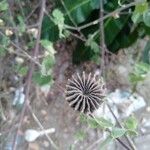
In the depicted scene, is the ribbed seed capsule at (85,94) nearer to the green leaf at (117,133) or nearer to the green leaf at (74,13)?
the green leaf at (117,133)

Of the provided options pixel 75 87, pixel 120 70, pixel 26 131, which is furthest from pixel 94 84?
pixel 120 70

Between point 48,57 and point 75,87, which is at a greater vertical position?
point 48,57

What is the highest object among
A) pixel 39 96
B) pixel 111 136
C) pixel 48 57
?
pixel 39 96

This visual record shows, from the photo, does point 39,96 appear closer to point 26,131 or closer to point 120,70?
point 26,131

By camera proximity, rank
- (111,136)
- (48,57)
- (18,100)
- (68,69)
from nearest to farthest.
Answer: (111,136), (48,57), (18,100), (68,69)

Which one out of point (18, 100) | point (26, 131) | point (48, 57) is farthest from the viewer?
point (26, 131)

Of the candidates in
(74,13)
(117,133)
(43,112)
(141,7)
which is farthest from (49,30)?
(117,133)

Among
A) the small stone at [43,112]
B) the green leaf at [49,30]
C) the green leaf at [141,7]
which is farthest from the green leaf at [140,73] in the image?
the small stone at [43,112]

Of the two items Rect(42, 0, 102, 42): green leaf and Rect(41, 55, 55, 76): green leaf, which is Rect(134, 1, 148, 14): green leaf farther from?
Rect(42, 0, 102, 42): green leaf

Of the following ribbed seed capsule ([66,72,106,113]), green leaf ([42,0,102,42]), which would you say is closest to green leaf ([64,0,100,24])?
green leaf ([42,0,102,42])
